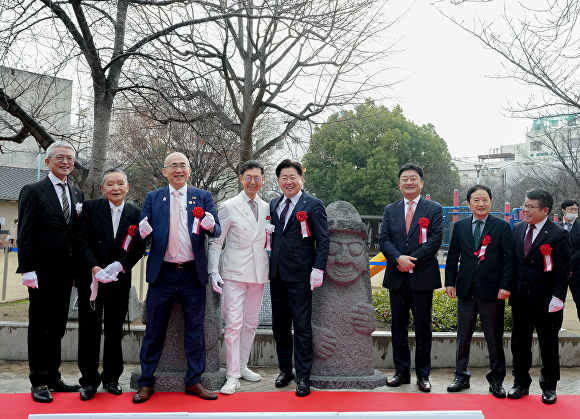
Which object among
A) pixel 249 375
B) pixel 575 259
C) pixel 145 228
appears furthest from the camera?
pixel 575 259

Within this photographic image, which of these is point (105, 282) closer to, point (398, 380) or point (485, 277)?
point (398, 380)

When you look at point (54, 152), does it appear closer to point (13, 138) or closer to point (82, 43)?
point (82, 43)

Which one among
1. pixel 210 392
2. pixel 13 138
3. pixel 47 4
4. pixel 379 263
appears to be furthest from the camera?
pixel 379 263

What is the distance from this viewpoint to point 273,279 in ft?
14.9

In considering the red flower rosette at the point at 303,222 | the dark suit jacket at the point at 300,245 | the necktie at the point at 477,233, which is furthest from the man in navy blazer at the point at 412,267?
the red flower rosette at the point at 303,222

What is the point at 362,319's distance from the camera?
15.3ft

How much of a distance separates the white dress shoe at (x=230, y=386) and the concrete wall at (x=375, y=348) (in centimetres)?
106

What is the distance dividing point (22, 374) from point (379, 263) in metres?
6.69

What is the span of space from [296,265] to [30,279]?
2276 millimetres

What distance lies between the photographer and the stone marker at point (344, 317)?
182 inches

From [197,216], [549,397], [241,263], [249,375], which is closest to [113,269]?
[197,216]

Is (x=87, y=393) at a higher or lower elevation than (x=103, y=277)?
lower

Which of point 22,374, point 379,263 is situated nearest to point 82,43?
point 22,374

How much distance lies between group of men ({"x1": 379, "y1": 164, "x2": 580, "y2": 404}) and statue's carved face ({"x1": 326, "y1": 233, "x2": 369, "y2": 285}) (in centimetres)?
27
